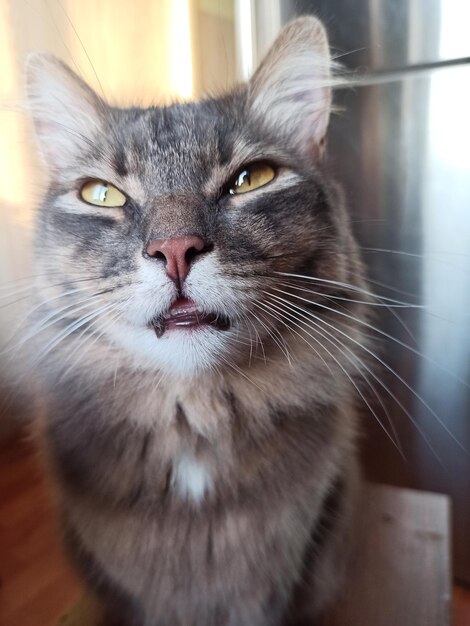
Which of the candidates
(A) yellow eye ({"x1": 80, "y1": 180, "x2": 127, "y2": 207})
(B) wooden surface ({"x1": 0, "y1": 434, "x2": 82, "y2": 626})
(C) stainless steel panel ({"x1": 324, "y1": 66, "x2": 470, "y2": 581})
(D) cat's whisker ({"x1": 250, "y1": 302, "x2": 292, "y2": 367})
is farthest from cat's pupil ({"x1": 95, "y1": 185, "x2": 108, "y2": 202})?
(C) stainless steel panel ({"x1": 324, "y1": 66, "x2": 470, "y2": 581})

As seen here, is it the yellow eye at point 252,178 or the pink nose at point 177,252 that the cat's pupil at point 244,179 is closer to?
the yellow eye at point 252,178

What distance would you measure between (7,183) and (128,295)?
0.85ft

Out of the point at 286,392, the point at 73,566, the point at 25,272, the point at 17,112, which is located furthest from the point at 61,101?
the point at 73,566

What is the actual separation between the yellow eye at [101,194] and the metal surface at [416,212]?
0.40 m

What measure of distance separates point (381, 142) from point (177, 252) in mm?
623

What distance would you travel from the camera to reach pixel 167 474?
1.90ft

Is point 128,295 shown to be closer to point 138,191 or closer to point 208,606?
point 138,191

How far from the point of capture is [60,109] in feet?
1.94

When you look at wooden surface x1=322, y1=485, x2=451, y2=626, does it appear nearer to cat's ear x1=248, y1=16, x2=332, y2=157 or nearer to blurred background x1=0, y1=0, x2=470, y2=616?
blurred background x1=0, y1=0, x2=470, y2=616

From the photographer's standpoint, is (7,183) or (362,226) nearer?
(7,183)

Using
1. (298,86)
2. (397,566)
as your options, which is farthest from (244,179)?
(397,566)

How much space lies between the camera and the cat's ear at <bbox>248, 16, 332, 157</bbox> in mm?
578

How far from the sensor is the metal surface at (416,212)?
82cm

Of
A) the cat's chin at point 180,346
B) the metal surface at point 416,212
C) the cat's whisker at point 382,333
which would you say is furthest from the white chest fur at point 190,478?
the metal surface at point 416,212
